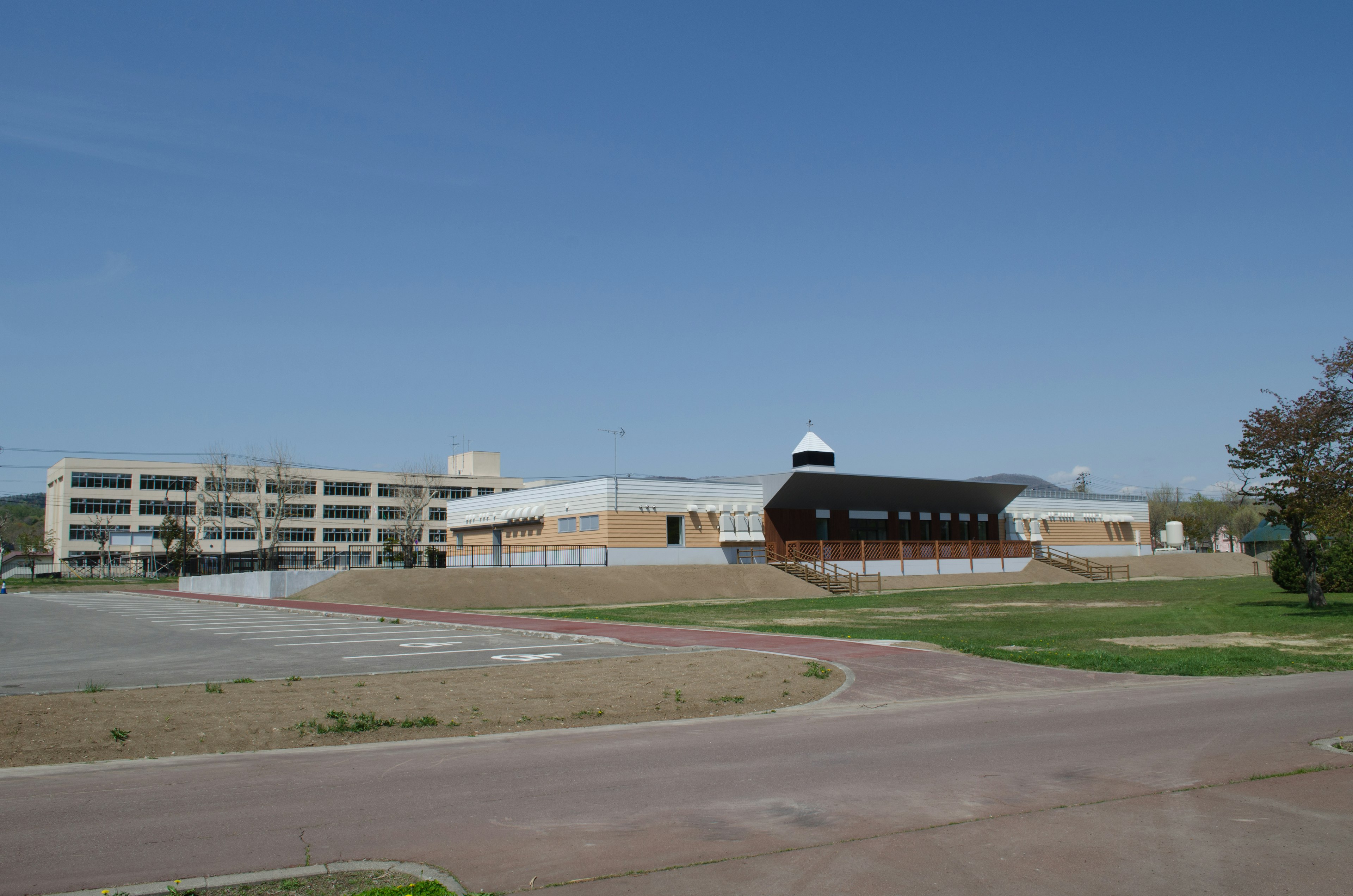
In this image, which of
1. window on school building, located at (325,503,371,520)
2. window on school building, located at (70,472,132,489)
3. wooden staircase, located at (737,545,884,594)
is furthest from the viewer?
window on school building, located at (325,503,371,520)

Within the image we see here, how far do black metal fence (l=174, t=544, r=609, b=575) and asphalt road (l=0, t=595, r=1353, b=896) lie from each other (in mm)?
33342

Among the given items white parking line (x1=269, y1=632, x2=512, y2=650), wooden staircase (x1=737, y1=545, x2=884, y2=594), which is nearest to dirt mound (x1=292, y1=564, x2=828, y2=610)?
wooden staircase (x1=737, y1=545, x2=884, y2=594)

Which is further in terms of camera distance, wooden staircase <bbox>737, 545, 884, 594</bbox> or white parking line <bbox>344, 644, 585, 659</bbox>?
wooden staircase <bbox>737, 545, 884, 594</bbox>

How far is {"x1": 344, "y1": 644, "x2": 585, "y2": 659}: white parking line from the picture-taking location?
1759 centimetres

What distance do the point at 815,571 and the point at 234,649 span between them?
1441 inches

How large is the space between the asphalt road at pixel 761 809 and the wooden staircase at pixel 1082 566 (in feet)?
176

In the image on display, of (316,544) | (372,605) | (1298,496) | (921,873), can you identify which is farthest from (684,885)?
(316,544)

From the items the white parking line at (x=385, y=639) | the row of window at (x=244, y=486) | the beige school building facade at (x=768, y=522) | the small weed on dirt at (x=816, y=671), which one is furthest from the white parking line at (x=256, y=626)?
the row of window at (x=244, y=486)

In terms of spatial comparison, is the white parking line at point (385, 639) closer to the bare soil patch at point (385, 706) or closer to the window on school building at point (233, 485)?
the bare soil patch at point (385, 706)

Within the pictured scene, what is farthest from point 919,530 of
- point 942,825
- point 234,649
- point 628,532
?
point 942,825

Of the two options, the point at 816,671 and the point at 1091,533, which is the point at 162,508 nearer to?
the point at 1091,533

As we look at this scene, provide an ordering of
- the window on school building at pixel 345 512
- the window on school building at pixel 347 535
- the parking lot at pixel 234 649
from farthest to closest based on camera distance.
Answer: the window on school building at pixel 345 512, the window on school building at pixel 347 535, the parking lot at pixel 234 649

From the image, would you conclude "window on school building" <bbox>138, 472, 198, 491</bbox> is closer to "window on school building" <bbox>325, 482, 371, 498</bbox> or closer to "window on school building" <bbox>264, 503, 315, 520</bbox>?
"window on school building" <bbox>264, 503, 315, 520</bbox>

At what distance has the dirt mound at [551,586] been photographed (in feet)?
126
